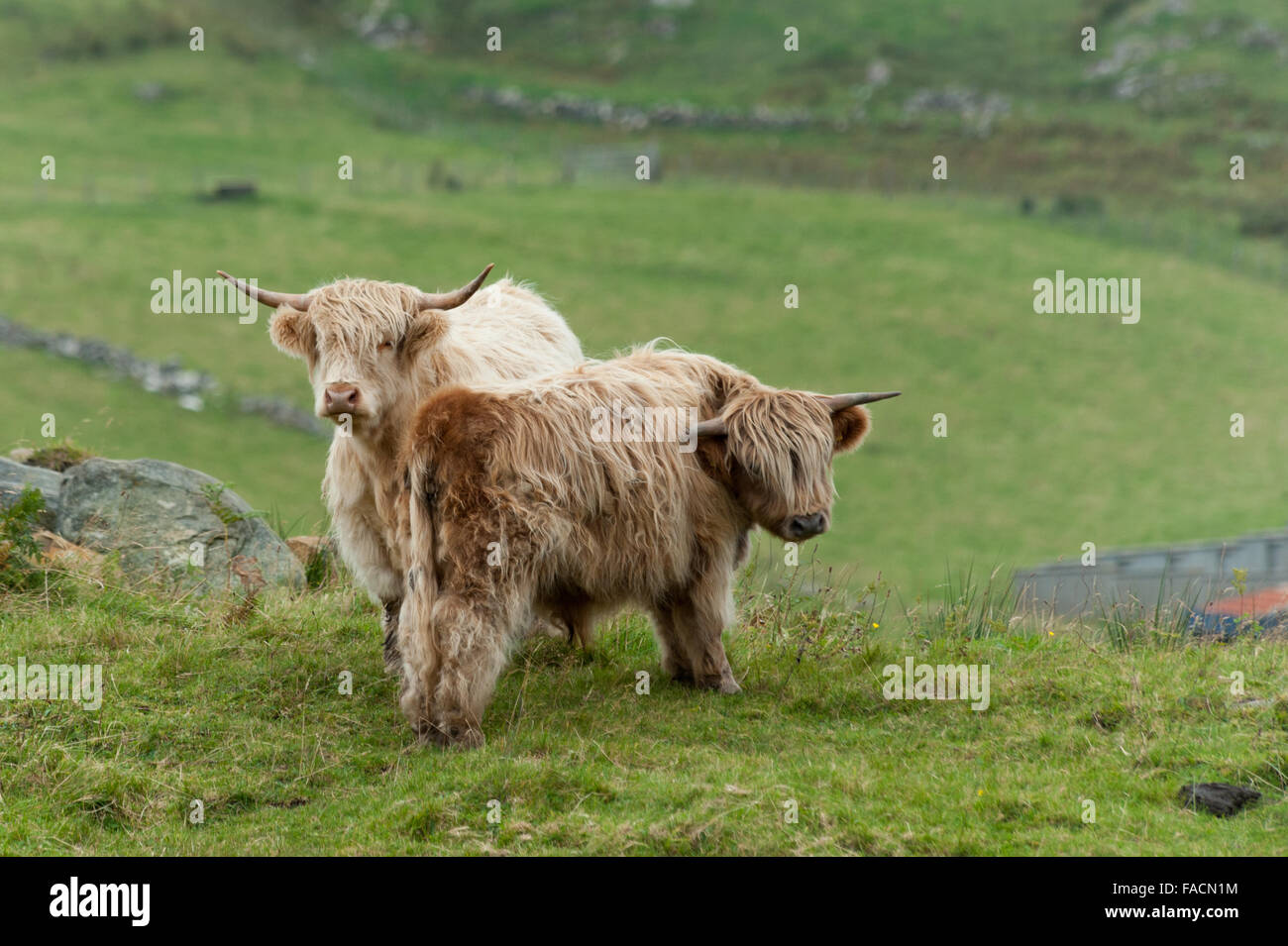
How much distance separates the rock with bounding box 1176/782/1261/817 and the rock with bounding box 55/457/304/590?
19.3 ft

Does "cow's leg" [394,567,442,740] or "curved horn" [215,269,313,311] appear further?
"curved horn" [215,269,313,311]

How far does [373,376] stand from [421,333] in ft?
1.44

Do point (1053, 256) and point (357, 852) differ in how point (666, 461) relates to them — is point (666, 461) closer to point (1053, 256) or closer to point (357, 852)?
point (357, 852)

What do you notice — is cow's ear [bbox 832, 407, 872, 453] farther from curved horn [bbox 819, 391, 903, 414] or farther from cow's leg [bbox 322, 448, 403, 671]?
cow's leg [bbox 322, 448, 403, 671]

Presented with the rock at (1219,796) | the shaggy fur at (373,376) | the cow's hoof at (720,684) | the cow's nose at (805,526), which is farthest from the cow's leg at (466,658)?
the rock at (1219,796)

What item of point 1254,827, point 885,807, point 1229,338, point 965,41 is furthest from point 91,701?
point 965,41

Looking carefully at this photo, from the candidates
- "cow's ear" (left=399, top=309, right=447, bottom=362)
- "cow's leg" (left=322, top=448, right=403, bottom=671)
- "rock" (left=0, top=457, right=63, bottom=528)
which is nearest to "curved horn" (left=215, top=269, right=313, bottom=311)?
"cow's ear" (left=399, top=309, right=447, bottom=362)

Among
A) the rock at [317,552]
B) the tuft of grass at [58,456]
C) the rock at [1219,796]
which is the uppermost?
the tuft of grass at [58,456]

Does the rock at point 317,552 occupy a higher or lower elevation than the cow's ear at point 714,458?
lower

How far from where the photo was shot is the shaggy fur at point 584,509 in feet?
21.3

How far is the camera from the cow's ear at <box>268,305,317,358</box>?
743 centimetres

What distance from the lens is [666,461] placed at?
283 inches

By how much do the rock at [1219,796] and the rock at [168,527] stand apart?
5.88m

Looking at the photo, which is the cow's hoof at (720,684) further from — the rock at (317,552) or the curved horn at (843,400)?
the rock at (317,552)
